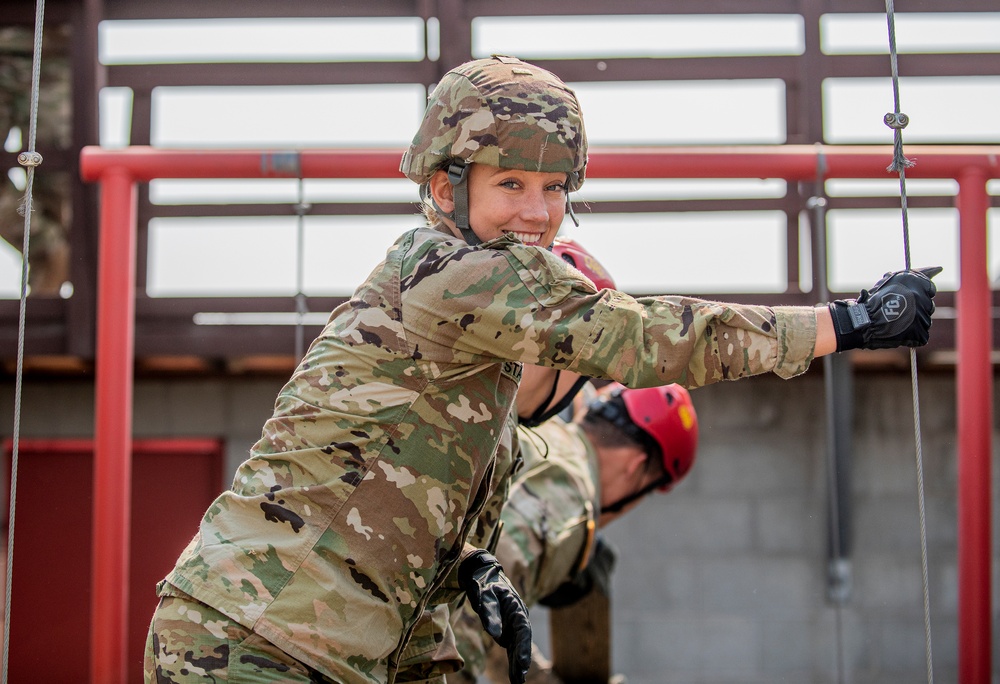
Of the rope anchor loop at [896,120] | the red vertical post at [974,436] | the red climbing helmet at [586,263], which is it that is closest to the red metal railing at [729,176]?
the red vertical post at [974,436]

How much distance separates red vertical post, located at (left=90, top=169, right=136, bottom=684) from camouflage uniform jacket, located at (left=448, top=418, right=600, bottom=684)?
1114 millimetres

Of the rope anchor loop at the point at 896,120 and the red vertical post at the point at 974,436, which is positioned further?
the red vertical post at the point at 974,436

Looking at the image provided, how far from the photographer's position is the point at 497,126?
217cm

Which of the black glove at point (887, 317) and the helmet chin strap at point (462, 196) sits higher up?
the helmet chin strap at point (462, 196)

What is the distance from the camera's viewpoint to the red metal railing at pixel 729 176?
398cm

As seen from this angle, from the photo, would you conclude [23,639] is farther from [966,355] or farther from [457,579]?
[966,355]

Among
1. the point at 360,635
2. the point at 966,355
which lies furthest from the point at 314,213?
the point at 360,635

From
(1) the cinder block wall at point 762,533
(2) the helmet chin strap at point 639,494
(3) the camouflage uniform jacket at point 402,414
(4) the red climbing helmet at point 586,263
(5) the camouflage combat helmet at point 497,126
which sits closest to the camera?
(3) the camouflage uniform jacket at point 402,414

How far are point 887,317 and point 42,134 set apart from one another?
541 centimetres

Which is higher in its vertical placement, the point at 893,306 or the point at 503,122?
the point at 503,122

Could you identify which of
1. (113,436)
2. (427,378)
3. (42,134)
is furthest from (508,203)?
(42,134)

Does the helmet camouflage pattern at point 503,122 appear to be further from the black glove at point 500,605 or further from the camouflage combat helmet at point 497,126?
the black glove at point 500,605

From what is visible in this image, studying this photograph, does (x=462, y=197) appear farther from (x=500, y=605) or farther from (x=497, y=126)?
(x=500, y=605)

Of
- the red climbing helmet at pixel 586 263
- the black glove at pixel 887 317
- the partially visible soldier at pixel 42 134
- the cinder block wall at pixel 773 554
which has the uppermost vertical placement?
the partially visible soldier at pixel 42 134
